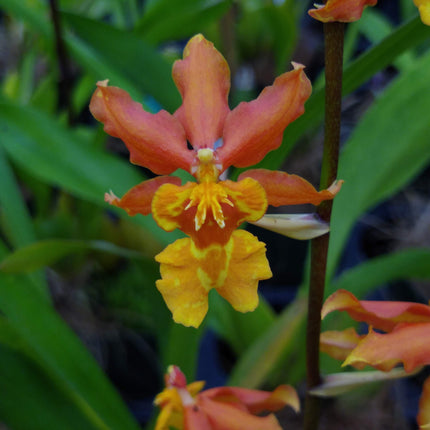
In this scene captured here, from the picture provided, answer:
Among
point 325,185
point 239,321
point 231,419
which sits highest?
point 325,185

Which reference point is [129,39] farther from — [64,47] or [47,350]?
[47,350]

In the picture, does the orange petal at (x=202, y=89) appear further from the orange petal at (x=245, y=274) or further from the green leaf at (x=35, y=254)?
the green leaf at (x=35, y=254)

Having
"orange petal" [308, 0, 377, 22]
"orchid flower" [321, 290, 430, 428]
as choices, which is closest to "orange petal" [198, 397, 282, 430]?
"orchid flower" [321, 290, 430, 428]

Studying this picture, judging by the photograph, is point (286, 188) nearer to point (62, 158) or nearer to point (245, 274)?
Result: point (245, 274)

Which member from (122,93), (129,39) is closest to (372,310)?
(122,93)

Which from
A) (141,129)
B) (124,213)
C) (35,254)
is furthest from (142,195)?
(124,213)
